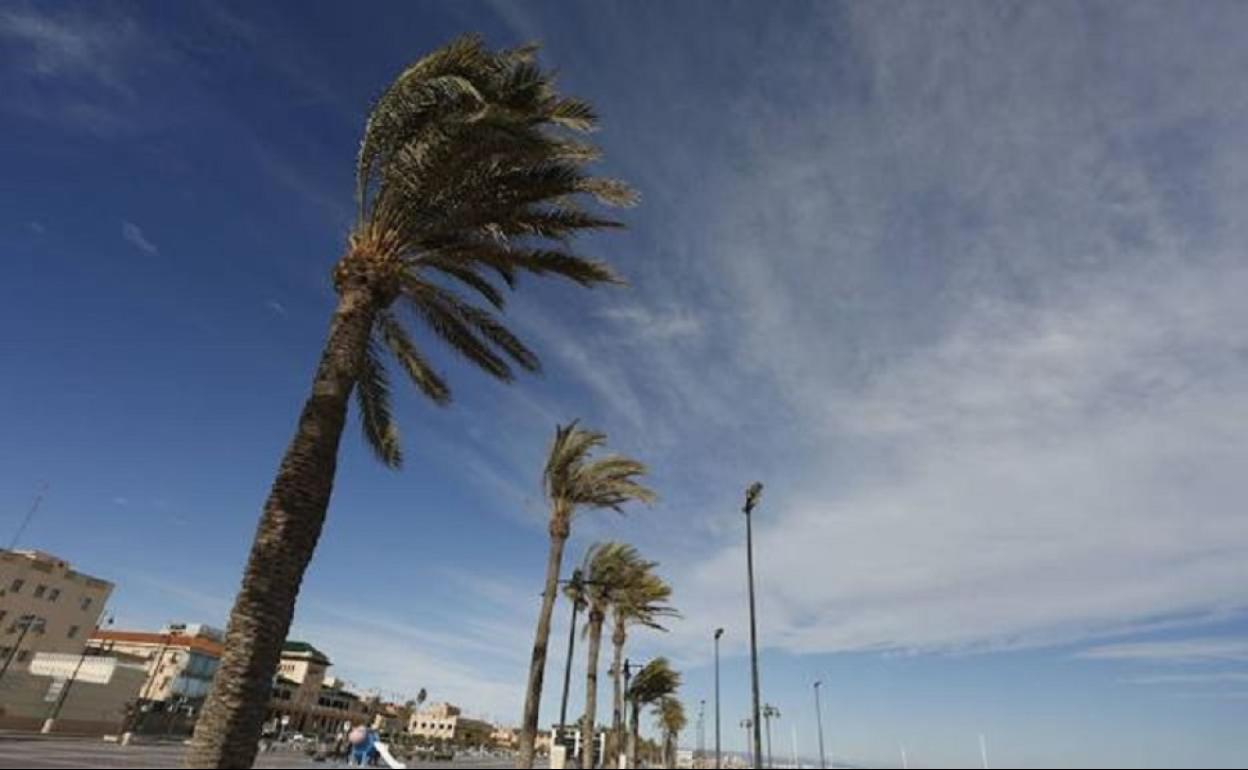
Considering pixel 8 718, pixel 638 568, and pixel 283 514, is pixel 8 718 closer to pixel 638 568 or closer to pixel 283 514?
pixel 638 568

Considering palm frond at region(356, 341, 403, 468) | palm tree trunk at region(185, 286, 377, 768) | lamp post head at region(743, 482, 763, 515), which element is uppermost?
lamp post head at region(743, 482, 763, 515)

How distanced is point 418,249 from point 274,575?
5.18 metres

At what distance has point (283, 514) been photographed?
25.2 ft

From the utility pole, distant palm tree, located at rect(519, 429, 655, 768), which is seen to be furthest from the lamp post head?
the utility pole

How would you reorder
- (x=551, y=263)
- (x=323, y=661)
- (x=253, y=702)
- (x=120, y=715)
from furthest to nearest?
1. (x=323, y=661)
2. (x=120, y=715)
3. (x=551, y=263)
4. (x=253, y=702)

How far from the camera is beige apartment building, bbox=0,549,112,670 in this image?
5834cm

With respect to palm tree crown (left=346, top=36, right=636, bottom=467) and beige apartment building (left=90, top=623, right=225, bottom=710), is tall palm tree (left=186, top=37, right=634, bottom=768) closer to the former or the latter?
palm tree crown (left=346, top=36, right=636, bottom=467)

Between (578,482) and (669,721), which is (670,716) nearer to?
(669,721)

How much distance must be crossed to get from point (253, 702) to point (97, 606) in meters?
76.9

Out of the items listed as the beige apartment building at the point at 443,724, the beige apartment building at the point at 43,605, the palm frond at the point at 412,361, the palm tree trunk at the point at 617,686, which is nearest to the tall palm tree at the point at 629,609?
the palm tree trunk at the point at 617,686

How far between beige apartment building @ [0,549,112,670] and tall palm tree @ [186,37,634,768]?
208 ft

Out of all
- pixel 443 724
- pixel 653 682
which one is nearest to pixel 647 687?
pixel 653 682

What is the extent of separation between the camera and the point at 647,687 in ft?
192

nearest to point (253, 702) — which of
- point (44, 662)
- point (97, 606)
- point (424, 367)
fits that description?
point (424, 367)
